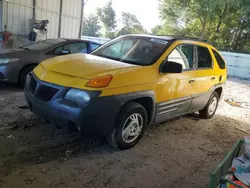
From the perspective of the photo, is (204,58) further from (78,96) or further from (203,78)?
(78,96)

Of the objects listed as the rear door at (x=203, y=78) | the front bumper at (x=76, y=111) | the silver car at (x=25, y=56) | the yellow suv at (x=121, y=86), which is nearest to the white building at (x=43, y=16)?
the silver car at (x=25, y=56)

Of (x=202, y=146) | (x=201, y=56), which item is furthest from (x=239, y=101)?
(x=202, y=146)

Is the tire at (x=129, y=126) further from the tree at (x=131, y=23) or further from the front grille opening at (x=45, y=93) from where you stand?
the tree at (x=131, y=23)

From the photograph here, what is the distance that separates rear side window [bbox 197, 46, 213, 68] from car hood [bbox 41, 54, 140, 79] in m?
1.90

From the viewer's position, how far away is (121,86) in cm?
352

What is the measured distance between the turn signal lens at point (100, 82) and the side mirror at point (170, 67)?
1053 mm

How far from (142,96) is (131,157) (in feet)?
2.93

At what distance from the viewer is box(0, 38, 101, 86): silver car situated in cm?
619

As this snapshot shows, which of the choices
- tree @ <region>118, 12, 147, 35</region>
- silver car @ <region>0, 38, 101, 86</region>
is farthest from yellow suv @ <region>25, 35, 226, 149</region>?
tree @ <region>118, 12, 147, 35</region>

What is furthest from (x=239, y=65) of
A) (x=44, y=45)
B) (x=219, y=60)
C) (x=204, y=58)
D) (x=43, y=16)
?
(x=44, y=45)

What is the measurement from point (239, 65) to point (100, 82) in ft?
53.1

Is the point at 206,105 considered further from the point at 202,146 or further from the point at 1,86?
the point at 1,86

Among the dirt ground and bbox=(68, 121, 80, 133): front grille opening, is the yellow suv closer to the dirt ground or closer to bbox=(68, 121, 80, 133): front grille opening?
bbox=(68, 121, 80, 133): front grille opening

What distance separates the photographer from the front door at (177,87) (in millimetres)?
4219
